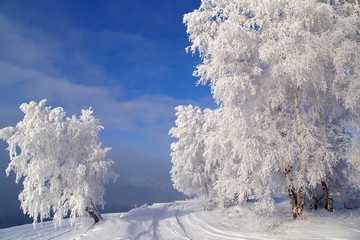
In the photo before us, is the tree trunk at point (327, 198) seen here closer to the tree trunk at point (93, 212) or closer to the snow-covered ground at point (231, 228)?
the snow-covered ground at point (231, 228)

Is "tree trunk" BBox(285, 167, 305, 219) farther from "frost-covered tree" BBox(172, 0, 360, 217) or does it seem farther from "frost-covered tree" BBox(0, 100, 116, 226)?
"frost-covered tree" BBox(0, 100, 116, 226)

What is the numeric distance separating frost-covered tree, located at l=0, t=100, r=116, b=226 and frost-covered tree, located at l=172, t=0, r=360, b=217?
11674 mm

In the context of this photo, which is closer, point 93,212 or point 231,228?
point 231,228

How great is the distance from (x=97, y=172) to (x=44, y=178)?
162 inches

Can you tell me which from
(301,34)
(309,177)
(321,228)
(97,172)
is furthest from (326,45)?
(97,172)

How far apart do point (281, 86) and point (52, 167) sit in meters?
18.3

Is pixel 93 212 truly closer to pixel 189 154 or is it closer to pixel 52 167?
pixel 52 167

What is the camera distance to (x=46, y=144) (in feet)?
83.2

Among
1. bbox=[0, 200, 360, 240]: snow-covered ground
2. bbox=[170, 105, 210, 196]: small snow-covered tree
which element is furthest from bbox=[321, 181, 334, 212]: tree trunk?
bbox=[170, 105, 210, 196]: small snow-covered tree

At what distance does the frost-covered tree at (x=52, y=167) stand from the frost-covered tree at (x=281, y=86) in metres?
11.7

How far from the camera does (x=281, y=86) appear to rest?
18562 mm

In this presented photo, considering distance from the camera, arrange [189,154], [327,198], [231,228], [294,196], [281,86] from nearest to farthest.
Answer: [281,86]
[294,196]
[231,228]
[327,198]
[189,154]

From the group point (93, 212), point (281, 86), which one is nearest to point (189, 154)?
point (93, 212)

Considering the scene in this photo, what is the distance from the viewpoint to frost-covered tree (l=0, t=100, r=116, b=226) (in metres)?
25.0
